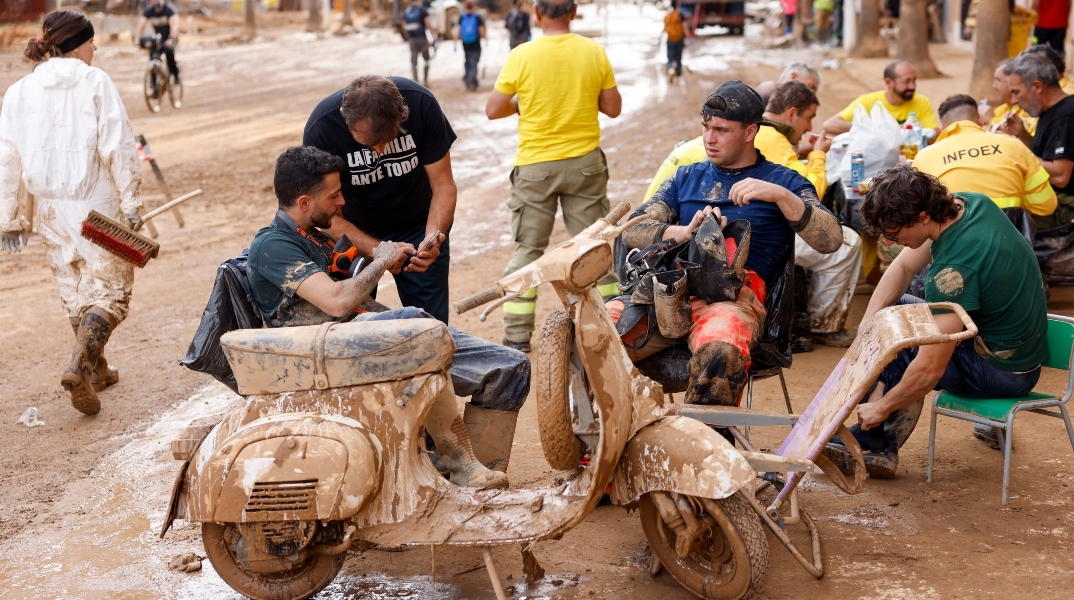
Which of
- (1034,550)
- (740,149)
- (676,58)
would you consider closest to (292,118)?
(676,58)

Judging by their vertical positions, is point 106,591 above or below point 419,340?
below

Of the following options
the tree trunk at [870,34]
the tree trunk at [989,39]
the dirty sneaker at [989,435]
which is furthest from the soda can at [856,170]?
the tree trunk at [870,34]

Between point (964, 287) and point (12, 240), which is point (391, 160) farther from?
point (964, 287)

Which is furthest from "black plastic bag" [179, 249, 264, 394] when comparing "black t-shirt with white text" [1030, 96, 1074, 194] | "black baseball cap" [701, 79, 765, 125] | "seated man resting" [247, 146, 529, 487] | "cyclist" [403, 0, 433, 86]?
"cyclist" [403, 0, 433, 86]

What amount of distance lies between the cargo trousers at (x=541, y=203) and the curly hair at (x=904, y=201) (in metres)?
2.55

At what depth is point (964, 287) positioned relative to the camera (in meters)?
4.03

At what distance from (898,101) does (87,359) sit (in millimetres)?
5943

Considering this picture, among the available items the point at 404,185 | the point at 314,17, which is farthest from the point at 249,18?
the point at 404,185

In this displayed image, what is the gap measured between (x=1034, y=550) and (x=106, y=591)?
11.3ft

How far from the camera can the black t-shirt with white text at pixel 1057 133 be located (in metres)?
6.36

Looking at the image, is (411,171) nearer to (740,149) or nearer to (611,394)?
(740,149)

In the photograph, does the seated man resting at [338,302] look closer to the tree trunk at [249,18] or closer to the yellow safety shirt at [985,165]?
the yellow safety shirt at [985,165]

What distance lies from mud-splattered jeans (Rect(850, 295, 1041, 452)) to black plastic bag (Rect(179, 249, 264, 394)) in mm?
2696

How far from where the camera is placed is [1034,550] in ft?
12.4
